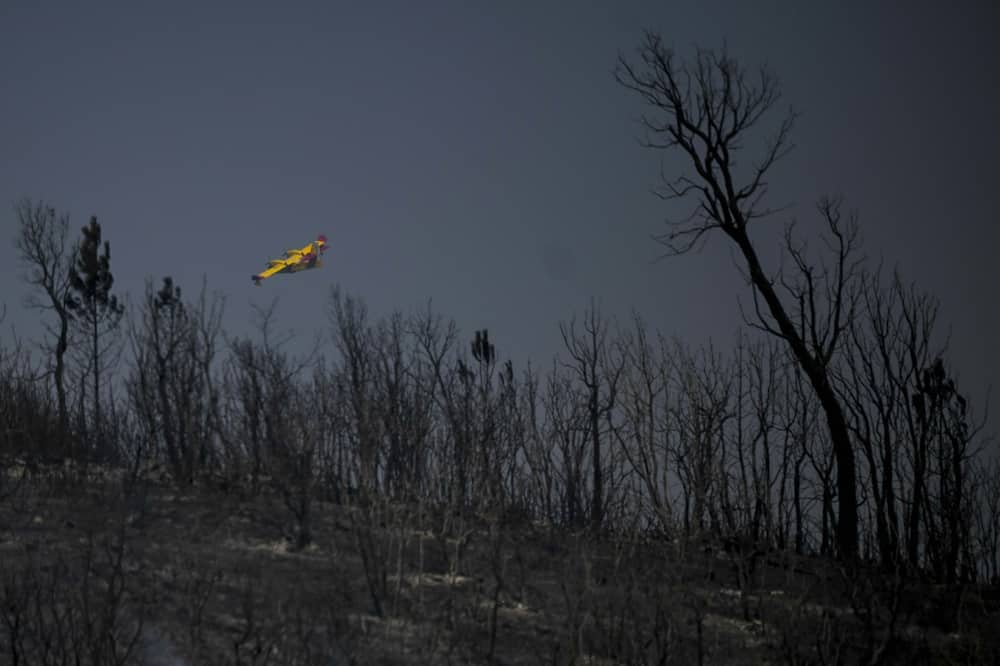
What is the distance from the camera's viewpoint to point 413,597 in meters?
13.9

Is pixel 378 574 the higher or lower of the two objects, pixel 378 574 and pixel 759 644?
the higher

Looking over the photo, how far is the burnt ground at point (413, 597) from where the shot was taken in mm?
11547

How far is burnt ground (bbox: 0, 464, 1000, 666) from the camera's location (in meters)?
11.5

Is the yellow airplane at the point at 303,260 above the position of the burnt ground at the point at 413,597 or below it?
above

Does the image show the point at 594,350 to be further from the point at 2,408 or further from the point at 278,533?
the point at 2,408

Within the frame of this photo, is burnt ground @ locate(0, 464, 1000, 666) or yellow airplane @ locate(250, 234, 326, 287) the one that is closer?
burnt ground @ locate(0, 464, 1000, 666)

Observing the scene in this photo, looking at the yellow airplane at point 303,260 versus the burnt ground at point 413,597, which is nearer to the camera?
the burnt ground at point 413,597

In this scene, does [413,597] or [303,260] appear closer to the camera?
[413,597]

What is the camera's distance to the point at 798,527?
890 inches

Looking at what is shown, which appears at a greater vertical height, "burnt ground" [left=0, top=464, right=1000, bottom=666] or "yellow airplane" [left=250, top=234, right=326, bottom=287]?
"yellow airplane" [left=250, top=234, right=326, bottom=287]

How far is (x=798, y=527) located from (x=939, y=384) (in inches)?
198

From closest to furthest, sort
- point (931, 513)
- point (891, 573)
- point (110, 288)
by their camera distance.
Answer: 1. point (891, 573)
2. point (931, 513)
3. point (110, 288)

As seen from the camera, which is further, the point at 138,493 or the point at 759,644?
the point at 138,493

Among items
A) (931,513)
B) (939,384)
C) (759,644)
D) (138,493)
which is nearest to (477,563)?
(759,644)
